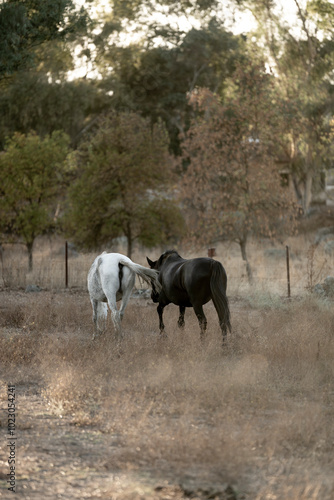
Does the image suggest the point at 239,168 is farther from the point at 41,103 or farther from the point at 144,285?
the point at 41,103

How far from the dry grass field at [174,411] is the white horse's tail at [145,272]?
3.00 ft

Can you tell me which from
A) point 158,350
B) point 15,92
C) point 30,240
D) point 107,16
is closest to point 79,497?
point 158,350

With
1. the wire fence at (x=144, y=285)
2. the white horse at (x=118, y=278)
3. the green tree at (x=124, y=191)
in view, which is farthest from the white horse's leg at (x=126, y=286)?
the green tree at (x=124, y=191)

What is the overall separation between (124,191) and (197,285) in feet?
40.8

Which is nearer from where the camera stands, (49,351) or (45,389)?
(45,389)

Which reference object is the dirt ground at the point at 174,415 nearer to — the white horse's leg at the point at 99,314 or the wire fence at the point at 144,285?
the white horse's leg at the point at 99,314

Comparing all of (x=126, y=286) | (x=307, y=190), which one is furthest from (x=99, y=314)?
(x=307, y=190)

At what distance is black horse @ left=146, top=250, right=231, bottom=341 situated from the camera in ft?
33.1

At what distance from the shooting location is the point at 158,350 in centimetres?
955

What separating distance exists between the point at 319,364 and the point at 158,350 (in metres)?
2.29

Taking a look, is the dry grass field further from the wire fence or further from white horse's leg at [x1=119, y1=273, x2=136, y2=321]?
the wire fence

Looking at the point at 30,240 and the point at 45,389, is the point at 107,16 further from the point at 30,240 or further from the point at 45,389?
the point at 45,389

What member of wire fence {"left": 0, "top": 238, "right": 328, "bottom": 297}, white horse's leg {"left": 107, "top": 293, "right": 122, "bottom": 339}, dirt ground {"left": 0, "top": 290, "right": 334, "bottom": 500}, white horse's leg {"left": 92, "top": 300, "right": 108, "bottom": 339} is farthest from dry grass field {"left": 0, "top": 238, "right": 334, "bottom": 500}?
wire fence {"left": 0, "top": 238, "right": 328, "bottom": 297}

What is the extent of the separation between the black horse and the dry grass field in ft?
1.52
